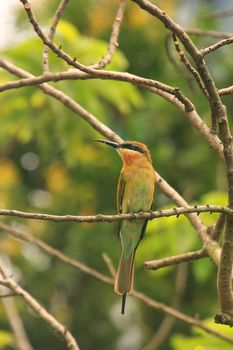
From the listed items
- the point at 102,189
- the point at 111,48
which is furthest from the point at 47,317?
the point at 102,189

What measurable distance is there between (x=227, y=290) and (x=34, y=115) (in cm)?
207

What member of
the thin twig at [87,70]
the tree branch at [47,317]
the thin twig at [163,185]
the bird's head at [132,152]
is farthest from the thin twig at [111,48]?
the tree branch at [47,317]

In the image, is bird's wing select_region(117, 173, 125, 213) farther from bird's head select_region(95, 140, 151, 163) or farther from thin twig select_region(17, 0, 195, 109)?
thin twig select_region(17, 0, 195, 109)

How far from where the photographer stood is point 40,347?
554 cm

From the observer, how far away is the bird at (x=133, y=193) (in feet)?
12.1

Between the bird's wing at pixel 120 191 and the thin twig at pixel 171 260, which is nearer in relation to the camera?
the thin twig at pixel 171 260

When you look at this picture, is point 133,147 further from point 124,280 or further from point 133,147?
point 124,280

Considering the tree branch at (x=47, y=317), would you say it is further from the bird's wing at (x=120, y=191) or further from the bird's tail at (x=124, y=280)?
the bird's wing at (x=120, y=191)

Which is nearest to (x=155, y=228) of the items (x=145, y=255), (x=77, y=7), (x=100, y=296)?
(x=145, y=255)

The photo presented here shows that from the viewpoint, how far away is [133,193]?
3783 mm

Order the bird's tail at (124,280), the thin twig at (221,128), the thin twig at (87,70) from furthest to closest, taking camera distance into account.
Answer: the bird's tail at (124,280) → the thin twig at (87,70) → the thin twig at (221,128)

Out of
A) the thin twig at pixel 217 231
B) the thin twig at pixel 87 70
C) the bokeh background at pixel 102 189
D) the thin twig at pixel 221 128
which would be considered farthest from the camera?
the bokeh background at pixel 102 189

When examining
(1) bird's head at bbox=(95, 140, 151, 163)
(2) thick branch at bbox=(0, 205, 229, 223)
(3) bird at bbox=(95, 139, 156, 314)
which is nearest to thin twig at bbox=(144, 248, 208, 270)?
(2) thick branch at bbox=(0, 205, 229, 223)

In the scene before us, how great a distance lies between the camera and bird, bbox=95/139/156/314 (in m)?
3.70
